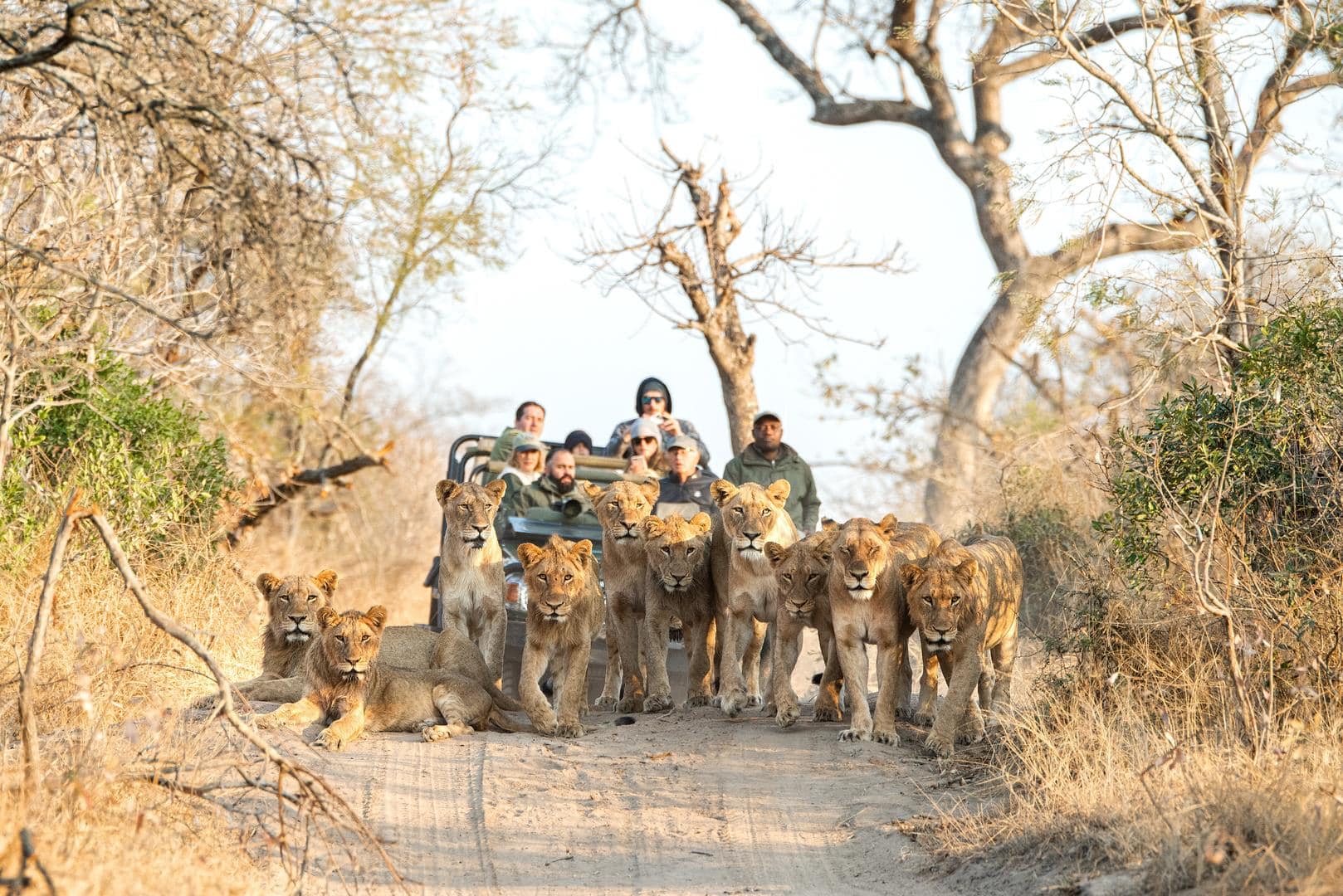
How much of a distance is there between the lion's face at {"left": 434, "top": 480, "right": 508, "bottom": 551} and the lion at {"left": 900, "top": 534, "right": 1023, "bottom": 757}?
2.56 m

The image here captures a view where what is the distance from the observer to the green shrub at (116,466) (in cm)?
1011

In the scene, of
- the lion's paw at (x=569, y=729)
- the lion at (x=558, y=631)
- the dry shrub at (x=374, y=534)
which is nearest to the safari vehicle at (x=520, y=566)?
the lion at (x=558, y=631)

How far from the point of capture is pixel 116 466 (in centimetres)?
1072

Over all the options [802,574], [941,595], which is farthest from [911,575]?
[802,574]

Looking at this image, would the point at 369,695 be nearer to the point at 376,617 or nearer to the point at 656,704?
the point at 376,617

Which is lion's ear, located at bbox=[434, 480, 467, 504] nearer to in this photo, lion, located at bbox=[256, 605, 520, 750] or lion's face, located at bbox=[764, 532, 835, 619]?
lion, located at bbox=[256, 605, 520, 750]

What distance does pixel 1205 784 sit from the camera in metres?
5.50

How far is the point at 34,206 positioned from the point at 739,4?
1154 cm

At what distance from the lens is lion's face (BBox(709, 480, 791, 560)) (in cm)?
817

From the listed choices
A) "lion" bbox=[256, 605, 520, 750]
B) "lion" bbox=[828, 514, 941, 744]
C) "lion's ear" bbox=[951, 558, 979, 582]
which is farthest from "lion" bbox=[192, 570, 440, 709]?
"lion's ear" bbox=[951, 558, 979, 582]

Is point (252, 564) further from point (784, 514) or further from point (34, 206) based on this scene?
point (784, 514)

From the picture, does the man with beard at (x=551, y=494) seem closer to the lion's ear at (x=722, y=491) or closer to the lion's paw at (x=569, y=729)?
the lion's ear at (x=722, y=491)

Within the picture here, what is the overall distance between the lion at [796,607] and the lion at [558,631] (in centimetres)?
101

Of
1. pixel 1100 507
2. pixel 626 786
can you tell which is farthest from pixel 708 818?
pixel 1100 507
